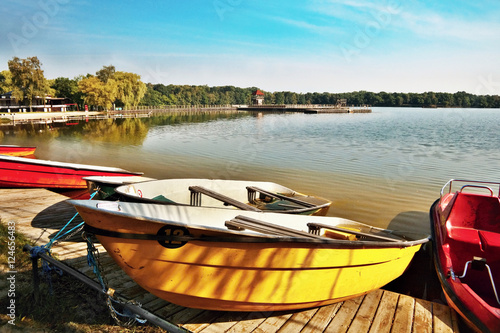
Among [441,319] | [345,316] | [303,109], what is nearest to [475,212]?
[441,319]

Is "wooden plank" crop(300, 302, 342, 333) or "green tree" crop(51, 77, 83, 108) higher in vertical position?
"green tree" crop(51, 77, 83, 108)

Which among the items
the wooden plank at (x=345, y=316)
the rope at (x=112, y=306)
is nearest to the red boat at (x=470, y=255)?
the wooden plank at (x=345, y=316)

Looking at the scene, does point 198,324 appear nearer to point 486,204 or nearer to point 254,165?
point 486,204

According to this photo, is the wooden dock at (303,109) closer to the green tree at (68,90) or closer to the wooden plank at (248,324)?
the green tree at (68,90)

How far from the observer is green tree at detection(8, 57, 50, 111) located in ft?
213

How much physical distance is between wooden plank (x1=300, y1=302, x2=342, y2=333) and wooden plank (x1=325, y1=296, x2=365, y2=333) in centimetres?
→ 6

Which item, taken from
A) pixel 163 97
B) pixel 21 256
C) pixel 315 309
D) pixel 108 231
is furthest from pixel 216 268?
pixel 163 97

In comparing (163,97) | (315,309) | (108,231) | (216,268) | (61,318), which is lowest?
(315,309)

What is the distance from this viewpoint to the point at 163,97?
116 meters

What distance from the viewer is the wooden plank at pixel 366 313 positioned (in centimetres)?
421

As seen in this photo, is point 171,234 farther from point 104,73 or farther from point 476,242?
point 104,73

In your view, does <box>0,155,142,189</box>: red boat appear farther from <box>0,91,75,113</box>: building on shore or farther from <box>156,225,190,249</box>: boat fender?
<box>0,91,75,113</box>: building on shore

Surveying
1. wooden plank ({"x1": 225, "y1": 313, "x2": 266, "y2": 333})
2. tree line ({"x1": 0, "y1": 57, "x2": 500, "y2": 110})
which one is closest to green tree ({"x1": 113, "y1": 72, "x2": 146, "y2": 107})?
tree line ({"x1": 0, "y1": 57, "x2": 500, "y2": 110})

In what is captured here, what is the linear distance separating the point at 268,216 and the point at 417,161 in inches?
705
